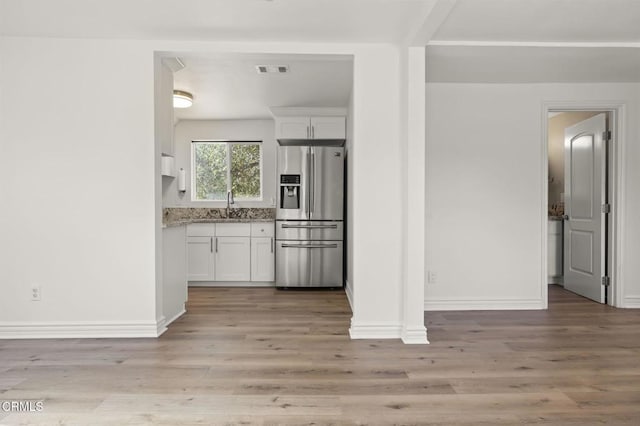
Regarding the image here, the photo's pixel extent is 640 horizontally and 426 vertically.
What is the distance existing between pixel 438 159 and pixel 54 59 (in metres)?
3.41

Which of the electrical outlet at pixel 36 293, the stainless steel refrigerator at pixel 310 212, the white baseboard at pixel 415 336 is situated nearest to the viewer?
the white baseboard at pixel 415 336

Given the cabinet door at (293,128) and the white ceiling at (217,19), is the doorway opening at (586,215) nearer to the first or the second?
the white ceiling at (217,19)

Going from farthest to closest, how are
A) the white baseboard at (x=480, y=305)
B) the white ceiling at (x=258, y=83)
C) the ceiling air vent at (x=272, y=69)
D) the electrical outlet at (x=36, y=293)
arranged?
the white baseboard at (x=480, y=305)
the ceiling air vent at (x=272, y=69)
the white ceiling at (x=258, y=83)
the electrical outlet at (x=36, y=293)

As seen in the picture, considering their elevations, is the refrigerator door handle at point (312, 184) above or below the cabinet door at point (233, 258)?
above

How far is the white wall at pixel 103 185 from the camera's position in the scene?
316 centimetres

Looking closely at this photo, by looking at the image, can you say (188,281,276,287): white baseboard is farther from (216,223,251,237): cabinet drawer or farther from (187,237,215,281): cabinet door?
(216,223,251,237): cabinet drawer

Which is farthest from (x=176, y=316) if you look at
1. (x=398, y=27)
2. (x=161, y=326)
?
(x=398, y=27)

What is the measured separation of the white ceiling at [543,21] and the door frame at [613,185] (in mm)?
1021

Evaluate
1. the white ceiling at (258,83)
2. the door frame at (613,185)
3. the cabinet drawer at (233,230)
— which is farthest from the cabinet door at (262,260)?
the door frame at (613,185)

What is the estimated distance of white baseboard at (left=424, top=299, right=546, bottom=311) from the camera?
4.07 meters

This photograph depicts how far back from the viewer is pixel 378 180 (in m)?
3.26

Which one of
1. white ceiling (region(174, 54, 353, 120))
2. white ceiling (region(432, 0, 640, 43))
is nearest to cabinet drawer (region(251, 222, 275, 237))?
white ceiling (region(174, 54, 353, 120))

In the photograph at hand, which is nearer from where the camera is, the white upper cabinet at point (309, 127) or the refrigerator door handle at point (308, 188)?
the refrigerator door handle at point (308, 188)

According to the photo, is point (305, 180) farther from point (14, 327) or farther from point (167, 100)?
point (14, 327)
